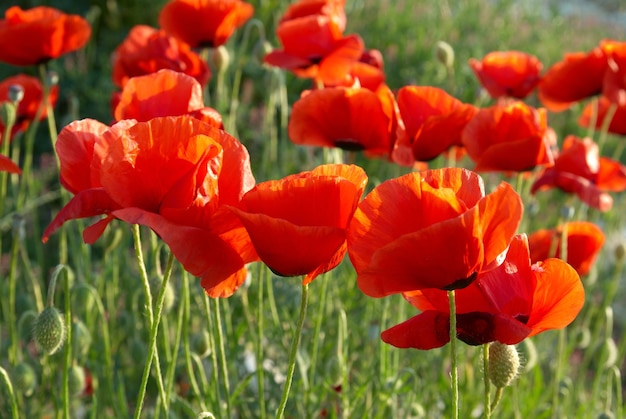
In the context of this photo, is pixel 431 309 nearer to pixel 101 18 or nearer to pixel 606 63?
pixel 606 63

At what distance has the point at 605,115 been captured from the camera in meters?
2.78

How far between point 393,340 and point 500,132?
0.83 meters

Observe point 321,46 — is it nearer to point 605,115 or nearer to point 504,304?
point 605,115

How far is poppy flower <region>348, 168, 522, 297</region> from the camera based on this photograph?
1028 mm

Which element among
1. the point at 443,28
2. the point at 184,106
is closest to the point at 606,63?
the point at 184,106

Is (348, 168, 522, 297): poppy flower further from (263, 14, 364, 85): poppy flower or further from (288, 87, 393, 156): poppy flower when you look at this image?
(263, 14, 364, 85): poppy flower

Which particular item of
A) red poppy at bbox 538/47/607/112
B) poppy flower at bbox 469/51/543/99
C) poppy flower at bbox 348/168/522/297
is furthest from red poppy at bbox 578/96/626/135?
poppy flower at bbox 348/168/522/297

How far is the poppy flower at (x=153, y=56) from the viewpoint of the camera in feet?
7.52

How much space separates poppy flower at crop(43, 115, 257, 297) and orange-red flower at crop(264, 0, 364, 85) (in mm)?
1099

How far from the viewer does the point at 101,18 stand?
19.6ft

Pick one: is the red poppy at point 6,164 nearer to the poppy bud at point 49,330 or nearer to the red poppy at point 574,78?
the poppy bud at point 49,330

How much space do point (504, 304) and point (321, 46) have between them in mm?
1238

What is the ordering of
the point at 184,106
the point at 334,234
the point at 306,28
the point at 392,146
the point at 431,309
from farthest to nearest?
the point at 306,28
the point at 392,146
the point at 184,106
the point at 431,309
the point at 334,234

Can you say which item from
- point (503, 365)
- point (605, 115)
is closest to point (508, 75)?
point (605, 115)
